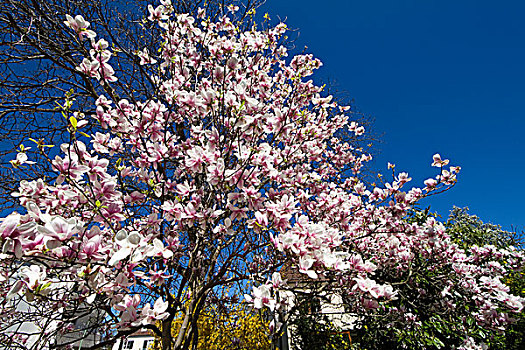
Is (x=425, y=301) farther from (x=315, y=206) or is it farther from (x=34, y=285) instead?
(x=34, y=285)

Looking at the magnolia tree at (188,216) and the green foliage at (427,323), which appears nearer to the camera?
the magnolia tree at (188,216)

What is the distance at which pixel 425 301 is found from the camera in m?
3.93

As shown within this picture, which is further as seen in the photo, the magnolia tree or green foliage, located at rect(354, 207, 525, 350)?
green foliage, located at rect(354, 207, 525, 350)

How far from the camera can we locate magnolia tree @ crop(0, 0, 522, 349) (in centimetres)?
117

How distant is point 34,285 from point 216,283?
1387 mm

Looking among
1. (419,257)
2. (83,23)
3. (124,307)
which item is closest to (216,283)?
(124,307)

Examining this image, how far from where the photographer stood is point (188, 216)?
1750 mm

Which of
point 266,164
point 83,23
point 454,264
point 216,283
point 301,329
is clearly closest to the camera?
point 83,23

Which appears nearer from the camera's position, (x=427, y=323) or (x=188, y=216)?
(x=188, y=216)

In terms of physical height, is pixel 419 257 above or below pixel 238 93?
below

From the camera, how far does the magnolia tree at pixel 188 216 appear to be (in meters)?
1.17

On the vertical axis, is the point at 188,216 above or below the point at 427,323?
above

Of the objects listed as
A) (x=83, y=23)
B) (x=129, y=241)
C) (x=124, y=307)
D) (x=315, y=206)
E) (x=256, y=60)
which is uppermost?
(x=256, y=60)

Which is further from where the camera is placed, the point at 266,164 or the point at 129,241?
the point at 266,164
